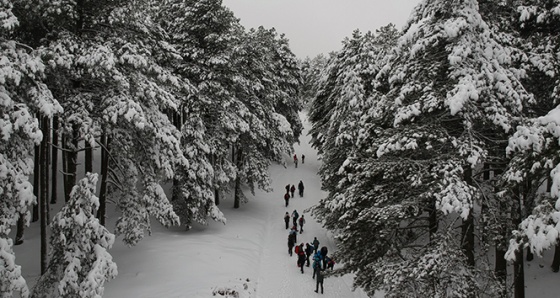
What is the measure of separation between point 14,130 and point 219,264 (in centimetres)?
976

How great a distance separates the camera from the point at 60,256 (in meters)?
10.6

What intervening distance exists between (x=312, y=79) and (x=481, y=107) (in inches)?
2395

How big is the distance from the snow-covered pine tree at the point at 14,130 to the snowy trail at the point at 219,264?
14.5 ft

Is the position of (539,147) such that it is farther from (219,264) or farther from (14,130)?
(219,264)

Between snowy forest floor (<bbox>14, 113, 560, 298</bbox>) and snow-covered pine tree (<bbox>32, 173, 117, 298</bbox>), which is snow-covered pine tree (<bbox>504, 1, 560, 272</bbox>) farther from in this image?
snowy forest floor (<bbox>14, 113, 560, 298</bbox>)

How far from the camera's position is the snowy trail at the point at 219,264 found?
14.0 metres

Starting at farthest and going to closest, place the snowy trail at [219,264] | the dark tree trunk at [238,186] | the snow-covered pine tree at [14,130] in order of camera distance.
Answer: the dark tree trunk at [238,186]
the snowy trail at [219,264]
the snow-covered pine tree at [14,130]

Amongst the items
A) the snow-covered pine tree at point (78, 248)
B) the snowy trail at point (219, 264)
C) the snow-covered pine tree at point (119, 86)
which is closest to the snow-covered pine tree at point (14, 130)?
the snow-covered pine tree at point (78, 248)

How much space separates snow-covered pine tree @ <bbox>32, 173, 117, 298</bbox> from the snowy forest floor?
9.61 feet

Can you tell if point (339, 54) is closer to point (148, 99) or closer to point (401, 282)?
point (148, 99)

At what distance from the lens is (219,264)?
16422 millimetres

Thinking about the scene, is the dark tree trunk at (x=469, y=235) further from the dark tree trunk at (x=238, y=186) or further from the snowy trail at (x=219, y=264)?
the dark tree trunk at (x=238, y=186)

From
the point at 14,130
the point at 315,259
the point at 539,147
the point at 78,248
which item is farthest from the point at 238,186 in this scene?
the point at 539,147

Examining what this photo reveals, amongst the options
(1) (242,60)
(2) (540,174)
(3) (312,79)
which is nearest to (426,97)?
(2) (540,174)
